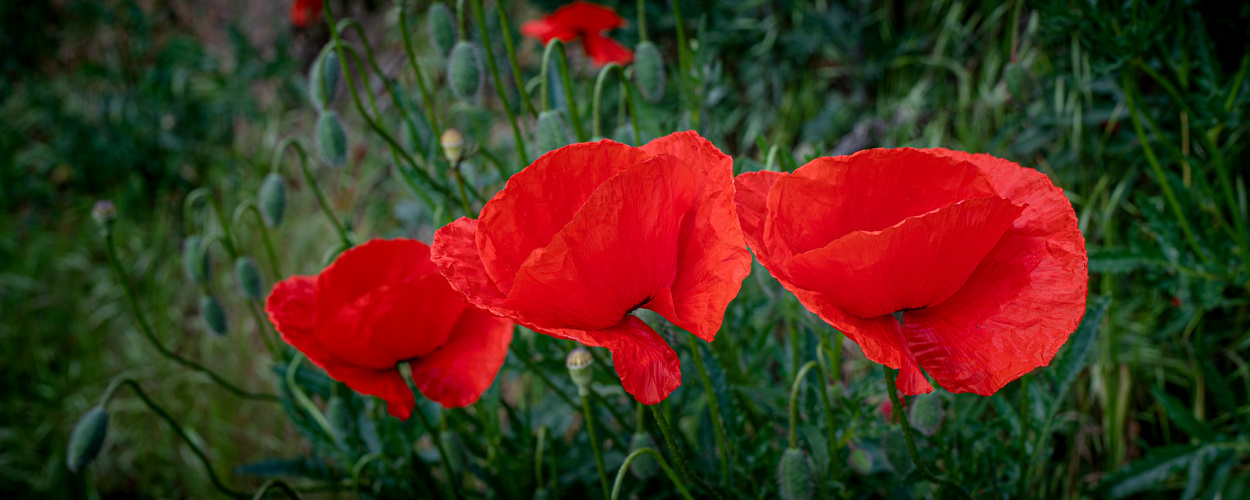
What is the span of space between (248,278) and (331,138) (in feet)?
1.15

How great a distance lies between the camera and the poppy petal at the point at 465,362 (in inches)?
32.5

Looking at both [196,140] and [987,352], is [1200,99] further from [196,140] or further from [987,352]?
[196,140]

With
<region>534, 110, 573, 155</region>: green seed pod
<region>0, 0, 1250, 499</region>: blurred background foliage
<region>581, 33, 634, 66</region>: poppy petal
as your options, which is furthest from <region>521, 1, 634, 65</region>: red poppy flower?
<region>534, 110, 573, 155</region>: green seed pod

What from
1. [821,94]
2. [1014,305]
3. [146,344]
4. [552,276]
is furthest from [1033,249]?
[146,344]

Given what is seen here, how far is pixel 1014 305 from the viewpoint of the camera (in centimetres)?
63

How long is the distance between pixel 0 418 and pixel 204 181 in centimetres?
128

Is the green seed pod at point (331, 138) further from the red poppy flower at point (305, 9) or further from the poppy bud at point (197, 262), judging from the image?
the red poppy flower at point (305, 9)

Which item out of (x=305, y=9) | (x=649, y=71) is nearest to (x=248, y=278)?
(x=649, y=71)

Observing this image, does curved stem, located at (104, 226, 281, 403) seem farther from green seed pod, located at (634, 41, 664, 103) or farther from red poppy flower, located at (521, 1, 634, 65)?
red poppy flower, located at (521, 1, 634, 65)

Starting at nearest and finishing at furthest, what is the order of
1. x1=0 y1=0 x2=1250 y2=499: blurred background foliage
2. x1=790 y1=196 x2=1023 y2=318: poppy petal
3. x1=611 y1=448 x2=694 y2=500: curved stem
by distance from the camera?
x1=790 y1=196 x2=1023 y2=318: poppy petal → x1=611 y1=448 x2=694 y2=500: curved stem → x1=0 y1=0 x2=1250 y2=499: blurred background foliage

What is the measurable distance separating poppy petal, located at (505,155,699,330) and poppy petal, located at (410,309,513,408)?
24cm

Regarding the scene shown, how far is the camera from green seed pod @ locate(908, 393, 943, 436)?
2.93ft

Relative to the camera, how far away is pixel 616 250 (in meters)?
0.60

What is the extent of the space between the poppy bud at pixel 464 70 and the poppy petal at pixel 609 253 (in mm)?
561
